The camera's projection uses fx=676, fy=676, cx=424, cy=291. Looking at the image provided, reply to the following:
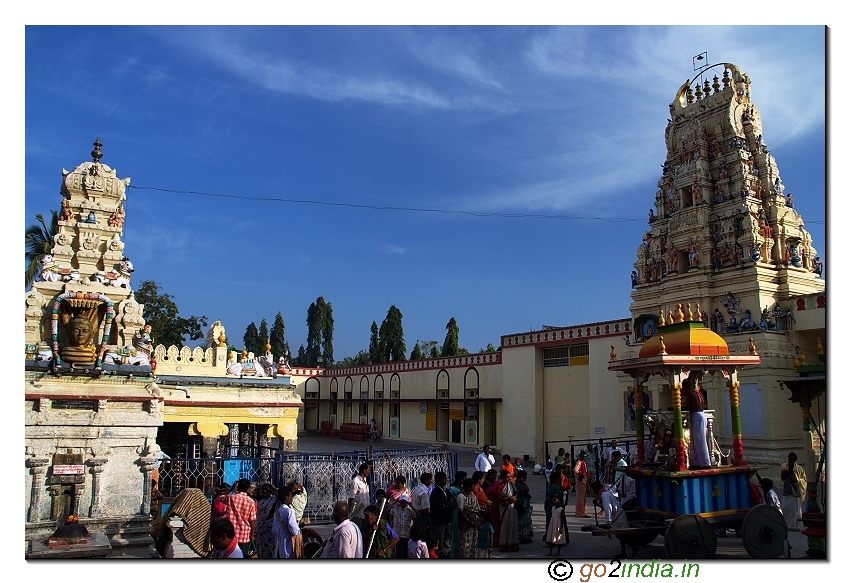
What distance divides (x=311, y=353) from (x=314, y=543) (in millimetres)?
57740

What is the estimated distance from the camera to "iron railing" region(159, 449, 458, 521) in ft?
42.5

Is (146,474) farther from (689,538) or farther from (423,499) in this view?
(689,538)

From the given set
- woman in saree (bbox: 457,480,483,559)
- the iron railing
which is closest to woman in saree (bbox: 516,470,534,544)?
woman in saree (bbox: 457,480,483,559)

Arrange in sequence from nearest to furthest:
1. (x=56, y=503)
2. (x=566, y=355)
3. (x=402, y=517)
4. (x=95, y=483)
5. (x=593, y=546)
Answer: (x=402, y=517) → (x=56, y=503) → (x=95, y=483) → (x=593, y=546) → (x=566, y=355)

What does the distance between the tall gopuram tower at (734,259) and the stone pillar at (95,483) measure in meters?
14.2

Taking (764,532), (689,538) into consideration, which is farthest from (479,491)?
(764,532)

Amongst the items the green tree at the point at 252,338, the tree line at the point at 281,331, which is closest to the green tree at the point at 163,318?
the tree line at the point at 281,331

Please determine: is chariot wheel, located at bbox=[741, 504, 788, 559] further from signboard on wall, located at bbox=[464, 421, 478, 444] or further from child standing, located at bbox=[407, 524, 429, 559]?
signboard on wall, located at bbox=[464, 421, 478, 444]

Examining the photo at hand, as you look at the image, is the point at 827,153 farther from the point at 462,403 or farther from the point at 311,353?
the point at 311,353

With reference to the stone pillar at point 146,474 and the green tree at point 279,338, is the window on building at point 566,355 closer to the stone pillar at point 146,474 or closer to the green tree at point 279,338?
the stone pillar at point 146,474

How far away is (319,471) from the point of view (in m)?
13.1

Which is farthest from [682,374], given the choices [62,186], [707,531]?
[62,186]

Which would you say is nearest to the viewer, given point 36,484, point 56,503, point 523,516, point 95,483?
point 36,484

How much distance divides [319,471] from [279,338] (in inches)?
1984
